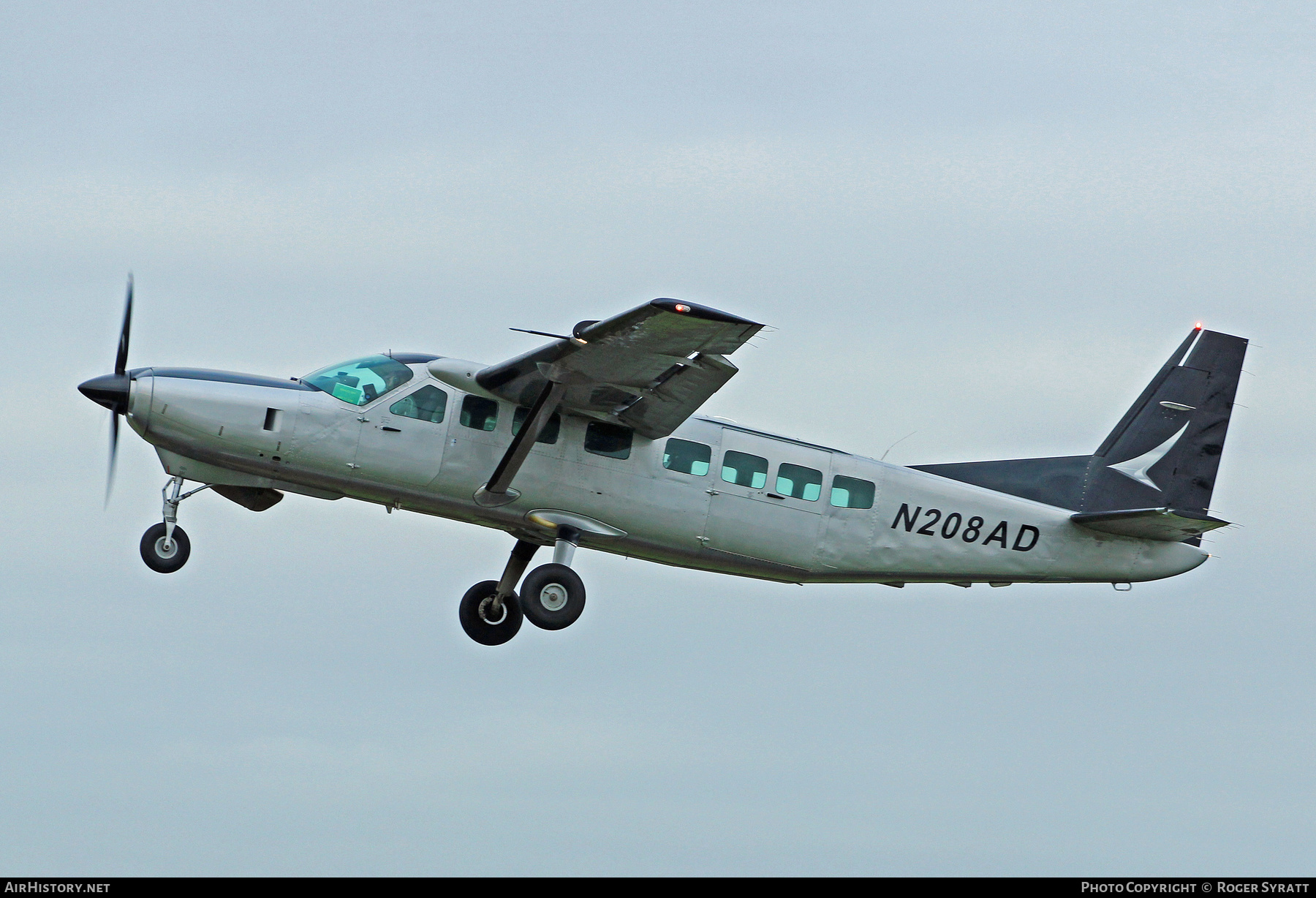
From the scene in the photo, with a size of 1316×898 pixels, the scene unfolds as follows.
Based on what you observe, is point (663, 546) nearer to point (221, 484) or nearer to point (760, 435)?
point (760, 435)

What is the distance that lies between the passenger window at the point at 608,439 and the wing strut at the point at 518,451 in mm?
755

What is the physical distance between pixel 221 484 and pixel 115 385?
6.11 ft

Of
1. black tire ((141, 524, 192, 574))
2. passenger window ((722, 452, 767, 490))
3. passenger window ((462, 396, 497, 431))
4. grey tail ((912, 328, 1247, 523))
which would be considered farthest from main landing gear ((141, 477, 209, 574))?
grey tail ((912, 328, 1247, 523))

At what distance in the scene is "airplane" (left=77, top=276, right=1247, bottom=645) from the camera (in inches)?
861

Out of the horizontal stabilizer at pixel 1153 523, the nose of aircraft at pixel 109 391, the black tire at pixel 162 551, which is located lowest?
the black tire at pixel 162 551

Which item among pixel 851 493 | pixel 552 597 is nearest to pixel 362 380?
pixel 552 597

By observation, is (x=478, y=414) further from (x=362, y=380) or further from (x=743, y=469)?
(x=743, y=469)

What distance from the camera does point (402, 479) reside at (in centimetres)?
2233

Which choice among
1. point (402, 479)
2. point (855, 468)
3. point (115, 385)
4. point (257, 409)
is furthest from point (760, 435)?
point (115, 385)

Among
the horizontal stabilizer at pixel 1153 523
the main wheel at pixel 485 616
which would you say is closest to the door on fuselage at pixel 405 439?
the main wheel at pixel 485 616

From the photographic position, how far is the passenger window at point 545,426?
22.6 m

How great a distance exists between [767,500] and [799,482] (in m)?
0.54

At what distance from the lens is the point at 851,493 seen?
24.0 m

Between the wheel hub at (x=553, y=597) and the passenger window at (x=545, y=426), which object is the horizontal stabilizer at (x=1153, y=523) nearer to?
the wheel hub at (x=553, y=597)
